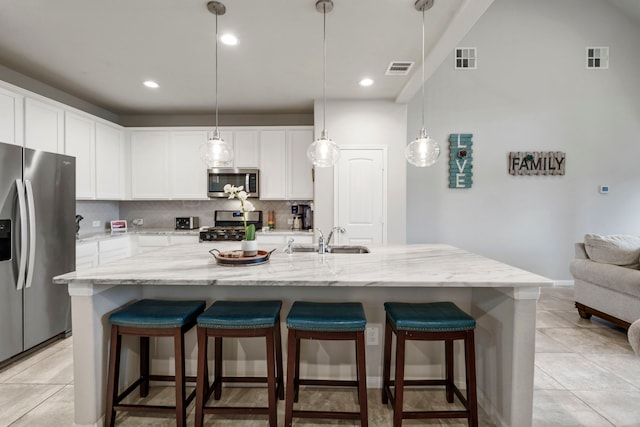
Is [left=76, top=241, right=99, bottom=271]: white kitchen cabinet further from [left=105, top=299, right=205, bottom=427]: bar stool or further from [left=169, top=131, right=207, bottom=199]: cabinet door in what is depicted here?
[left=105, top=299, right=205, bottom=427]: bar stool

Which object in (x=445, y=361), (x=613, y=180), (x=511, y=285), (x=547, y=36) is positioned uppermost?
(x=547, y=36)

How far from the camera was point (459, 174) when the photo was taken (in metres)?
4.90

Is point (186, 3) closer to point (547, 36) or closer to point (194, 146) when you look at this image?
point (194, 146)

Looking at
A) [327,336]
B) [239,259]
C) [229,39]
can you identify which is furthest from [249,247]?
[229,39]

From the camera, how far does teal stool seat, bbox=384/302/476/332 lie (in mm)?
1718

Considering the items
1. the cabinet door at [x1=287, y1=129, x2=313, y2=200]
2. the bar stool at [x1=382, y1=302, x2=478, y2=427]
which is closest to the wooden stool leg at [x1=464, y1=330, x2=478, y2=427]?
the bar stool at [x1=382, y1=302, x2=478, y2=427]

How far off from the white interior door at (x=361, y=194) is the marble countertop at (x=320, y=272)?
1.95 metres

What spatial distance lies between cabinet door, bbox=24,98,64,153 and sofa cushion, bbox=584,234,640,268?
5651 millimetres

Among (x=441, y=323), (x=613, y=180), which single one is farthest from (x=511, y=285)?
(x=613, y=180)

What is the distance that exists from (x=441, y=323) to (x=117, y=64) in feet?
11.9

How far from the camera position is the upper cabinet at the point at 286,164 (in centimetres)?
467

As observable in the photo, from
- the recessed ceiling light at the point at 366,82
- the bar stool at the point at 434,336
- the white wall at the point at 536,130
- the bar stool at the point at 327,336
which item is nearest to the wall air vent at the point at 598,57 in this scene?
the white wall at the point at 536,130

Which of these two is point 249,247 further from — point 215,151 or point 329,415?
point 329,415

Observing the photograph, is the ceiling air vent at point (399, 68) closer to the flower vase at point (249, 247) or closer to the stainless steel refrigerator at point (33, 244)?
the flower vase at point (249, 247)
